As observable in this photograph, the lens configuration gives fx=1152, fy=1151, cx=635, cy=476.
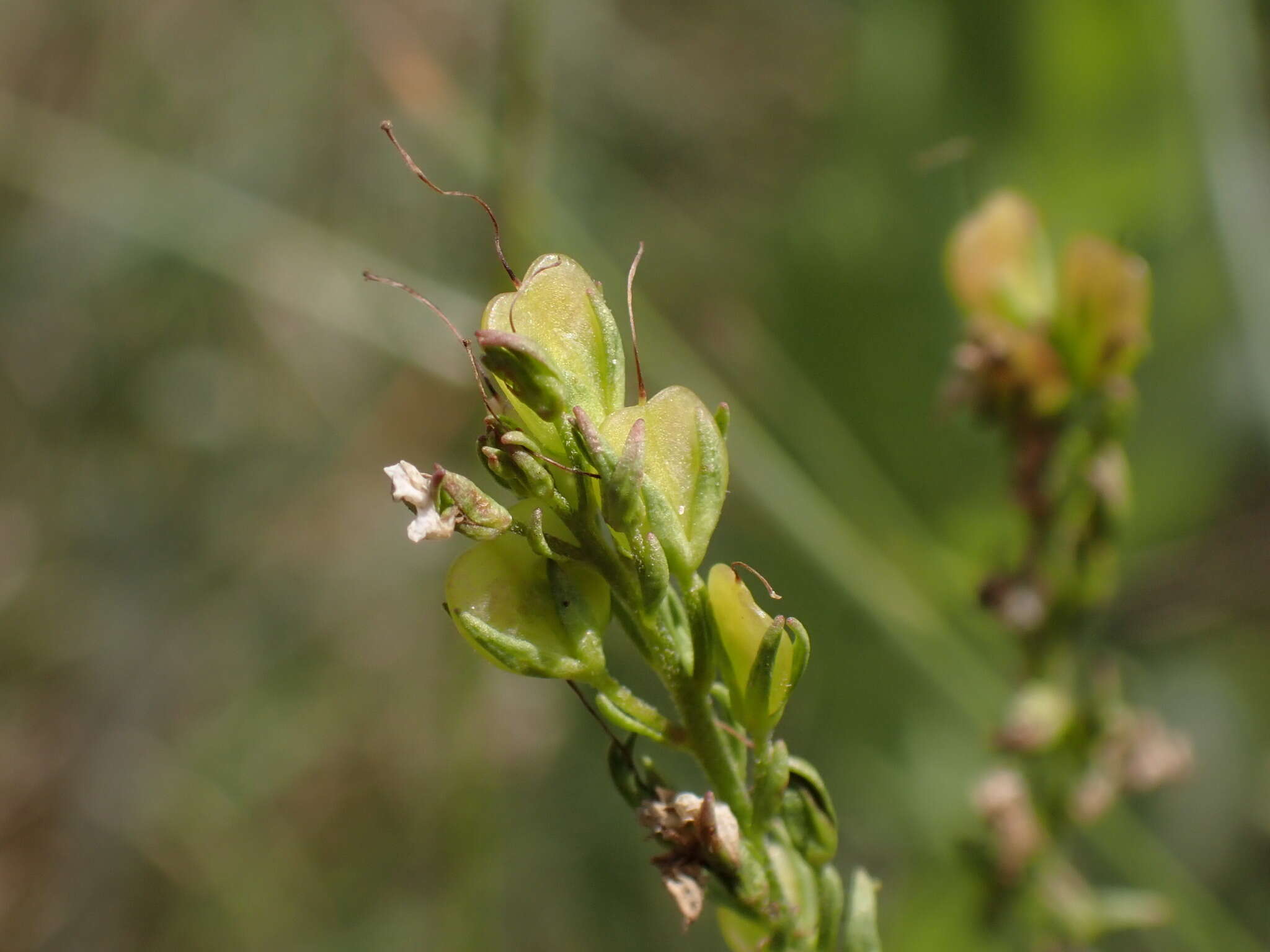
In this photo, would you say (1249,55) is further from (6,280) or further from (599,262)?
(6,280)

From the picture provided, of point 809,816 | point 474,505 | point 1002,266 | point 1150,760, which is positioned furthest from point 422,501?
point 1150,760

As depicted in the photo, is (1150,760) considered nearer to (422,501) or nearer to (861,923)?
(861,923)

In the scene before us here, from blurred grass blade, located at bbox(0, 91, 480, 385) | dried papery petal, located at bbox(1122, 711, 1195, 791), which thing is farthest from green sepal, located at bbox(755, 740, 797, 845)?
blurred grass blade, located at bbox(0, 91, 480, 385)

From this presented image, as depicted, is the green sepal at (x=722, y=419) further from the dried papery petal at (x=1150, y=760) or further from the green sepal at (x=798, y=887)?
the dried papery petal at (x=1150, y=760)

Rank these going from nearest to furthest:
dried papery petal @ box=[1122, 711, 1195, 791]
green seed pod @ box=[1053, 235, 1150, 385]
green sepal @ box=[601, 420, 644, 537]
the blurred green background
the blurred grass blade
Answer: green sepal @ box=[601, 420, 644, 537]
green seed pod @ box=[1053, 235, 1150, 385]
dried papery petal @ box=[1122, 711, 1195, 791]
the blurred green background
the blurred grass blade

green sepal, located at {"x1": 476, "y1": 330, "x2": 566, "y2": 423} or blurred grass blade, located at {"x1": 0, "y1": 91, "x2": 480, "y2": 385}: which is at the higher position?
green sepal, located at {"x1": 476, "y1": 330, "x2": 566, "y2": 423}

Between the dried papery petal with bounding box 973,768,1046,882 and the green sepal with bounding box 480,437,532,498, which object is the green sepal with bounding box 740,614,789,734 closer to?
the green sepal with bounding box 480,437,532,498

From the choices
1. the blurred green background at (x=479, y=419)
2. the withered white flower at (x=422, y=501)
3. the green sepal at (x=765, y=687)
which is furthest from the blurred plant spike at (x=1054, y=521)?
the withered white flower at (x=422, y=501)
